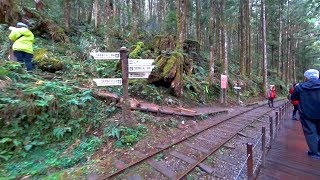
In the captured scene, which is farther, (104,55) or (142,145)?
(104,55)

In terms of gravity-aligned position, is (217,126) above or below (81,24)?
below

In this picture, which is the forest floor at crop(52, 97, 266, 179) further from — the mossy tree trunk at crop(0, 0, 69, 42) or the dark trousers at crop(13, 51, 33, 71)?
the mossy tree trunk at crop(0, 0, 69, 42)

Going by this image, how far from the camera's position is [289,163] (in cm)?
509

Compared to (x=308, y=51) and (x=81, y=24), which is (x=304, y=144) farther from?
(x=308, y=51)

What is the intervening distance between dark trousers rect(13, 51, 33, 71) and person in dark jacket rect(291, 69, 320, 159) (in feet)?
29.3

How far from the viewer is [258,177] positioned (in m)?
4.44

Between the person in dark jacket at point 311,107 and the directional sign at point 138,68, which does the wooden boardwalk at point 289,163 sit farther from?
the directional sign at point 138,68

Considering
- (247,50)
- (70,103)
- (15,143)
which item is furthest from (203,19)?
(15,143)

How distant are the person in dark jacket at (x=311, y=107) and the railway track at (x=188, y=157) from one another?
1.87 m

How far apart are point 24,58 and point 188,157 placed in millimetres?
7147

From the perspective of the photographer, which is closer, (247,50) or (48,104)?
(48,104)

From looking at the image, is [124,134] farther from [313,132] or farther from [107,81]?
[313,132]

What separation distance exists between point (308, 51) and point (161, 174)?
4403 cm

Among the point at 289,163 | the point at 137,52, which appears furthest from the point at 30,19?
the point at 289,163
